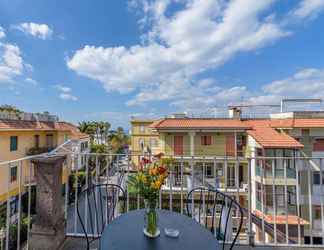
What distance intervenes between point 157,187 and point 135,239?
385 millimetres

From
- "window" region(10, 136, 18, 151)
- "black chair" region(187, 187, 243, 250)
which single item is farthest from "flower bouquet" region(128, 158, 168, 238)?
"window" region(10, 136, 18, 151)

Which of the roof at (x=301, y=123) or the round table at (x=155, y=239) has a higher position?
the roof at (x=301, y=123)

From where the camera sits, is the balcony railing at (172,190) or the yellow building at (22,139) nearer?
the balcony railing at (172,190)

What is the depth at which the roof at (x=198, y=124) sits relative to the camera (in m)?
11.8

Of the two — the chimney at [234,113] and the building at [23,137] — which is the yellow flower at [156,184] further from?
the chimney at [234,113]

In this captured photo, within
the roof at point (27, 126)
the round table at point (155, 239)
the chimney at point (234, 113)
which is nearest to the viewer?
the round table at point (155, 239)

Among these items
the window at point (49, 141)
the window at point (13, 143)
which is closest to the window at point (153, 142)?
the window at point (49, 141)

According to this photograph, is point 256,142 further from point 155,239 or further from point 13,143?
point 13,143

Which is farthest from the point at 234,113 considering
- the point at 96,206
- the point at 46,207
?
the point at 46,207

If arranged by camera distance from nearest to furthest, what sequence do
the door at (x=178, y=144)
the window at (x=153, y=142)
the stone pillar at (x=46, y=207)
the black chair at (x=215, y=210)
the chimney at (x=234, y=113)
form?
the black chair at (x=215, y=210)
the stone pillar at (x=46, y=207)
the door at (x=178, y=144)
the chimney at (x=234, y=113)
the window at (x=153, y=142)

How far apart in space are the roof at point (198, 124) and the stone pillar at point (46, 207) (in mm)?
9642

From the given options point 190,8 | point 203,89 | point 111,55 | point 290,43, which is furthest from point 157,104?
point 190,8

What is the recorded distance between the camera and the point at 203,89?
536 inches

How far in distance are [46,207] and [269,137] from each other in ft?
32.3
